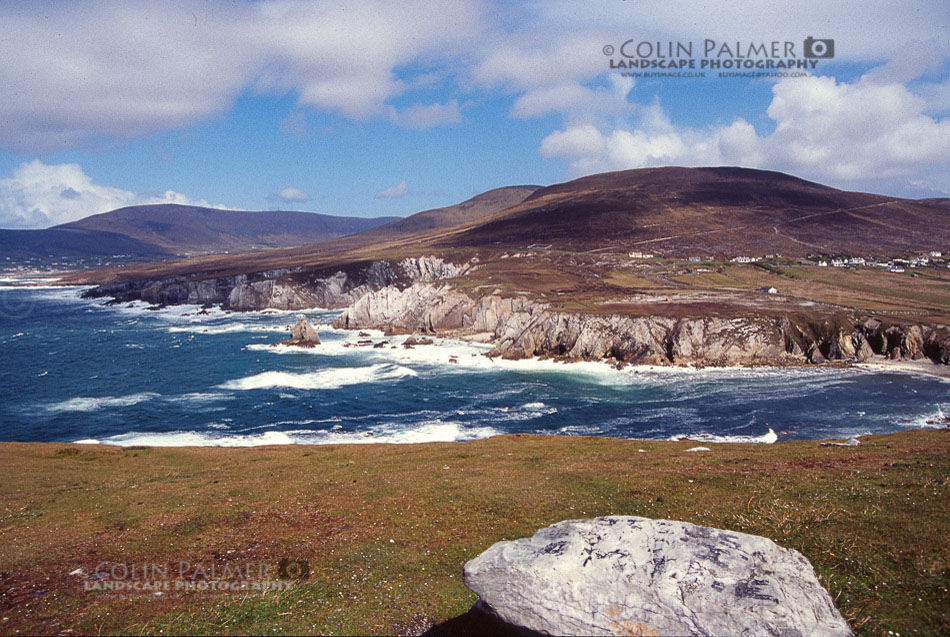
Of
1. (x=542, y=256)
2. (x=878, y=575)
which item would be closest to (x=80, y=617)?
(x=878, y=575)

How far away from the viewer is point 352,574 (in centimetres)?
1630

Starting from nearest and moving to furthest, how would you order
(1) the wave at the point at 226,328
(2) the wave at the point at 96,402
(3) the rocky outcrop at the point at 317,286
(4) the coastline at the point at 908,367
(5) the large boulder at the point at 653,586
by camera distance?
(5) the large boulder at the point at 653,586
(2) the wave at the point at 96,402
(4) the coastline at the point at 908,367
(1) the wave at the point at 226,328
(3) the rocky outcrop at the point at 317,286

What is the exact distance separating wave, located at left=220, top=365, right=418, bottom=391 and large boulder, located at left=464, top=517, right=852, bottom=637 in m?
66.7

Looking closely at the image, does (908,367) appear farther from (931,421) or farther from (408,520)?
(408,520)

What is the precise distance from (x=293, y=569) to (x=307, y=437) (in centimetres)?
3965

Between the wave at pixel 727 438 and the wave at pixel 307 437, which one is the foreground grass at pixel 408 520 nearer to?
the wave at pixel 727 438

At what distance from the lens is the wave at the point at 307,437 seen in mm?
52250

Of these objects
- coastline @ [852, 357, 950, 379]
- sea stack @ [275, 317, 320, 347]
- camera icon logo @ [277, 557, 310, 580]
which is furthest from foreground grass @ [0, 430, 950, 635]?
sea stack @ [275, 317, 320, 347]

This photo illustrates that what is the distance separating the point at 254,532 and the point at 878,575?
66.3 ft

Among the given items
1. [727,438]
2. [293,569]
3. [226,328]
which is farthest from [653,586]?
[226,328]

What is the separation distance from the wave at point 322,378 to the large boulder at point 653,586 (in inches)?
2626

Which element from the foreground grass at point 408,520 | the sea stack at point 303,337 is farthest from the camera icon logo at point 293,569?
the sea stack at point 303,337

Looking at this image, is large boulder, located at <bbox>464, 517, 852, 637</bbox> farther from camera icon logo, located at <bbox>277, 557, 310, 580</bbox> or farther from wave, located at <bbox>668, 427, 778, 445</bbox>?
wave, located at <bbox>668, 427, 778, 445</bbox>

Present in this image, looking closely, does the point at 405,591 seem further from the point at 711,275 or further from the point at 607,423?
the point at 711,275
